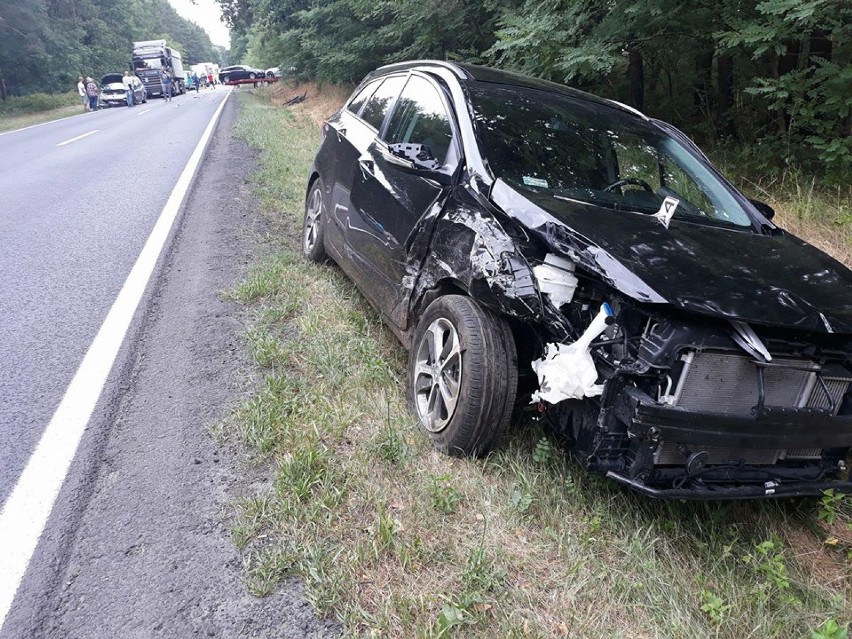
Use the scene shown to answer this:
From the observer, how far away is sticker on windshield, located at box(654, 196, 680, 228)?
3082 mm

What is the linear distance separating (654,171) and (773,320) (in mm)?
1636

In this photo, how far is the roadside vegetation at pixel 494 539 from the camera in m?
2.18

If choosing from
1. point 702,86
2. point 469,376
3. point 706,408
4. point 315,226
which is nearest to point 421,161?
point 469,376

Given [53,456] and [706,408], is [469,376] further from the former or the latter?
[53,456]

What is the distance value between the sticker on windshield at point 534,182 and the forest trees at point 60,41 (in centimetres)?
4196

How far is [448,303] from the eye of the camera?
3043 millimetres

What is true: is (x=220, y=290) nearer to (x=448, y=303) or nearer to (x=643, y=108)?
(x=448, y=303)

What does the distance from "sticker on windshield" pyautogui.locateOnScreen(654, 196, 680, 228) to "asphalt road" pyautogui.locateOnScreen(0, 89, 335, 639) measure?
238 cm

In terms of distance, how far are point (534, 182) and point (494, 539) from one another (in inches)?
70.9

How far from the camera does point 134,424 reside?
315cm

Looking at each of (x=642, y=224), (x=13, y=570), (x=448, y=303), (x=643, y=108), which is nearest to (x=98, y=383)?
(x=13, y=570)

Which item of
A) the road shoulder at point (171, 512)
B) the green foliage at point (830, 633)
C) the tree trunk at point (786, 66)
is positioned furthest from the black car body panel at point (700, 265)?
the tree trunk at point (786, 66)

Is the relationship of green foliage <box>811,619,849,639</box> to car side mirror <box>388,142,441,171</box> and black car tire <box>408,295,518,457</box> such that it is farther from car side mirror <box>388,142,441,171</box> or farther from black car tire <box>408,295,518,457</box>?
car side mirror <box>388,142,441,171</box>

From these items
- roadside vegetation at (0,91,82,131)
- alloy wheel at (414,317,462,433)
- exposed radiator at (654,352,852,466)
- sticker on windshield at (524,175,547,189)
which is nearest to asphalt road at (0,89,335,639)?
alloy wheel at (414,317,462,433)
